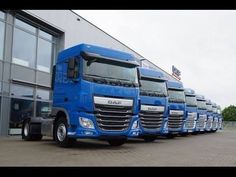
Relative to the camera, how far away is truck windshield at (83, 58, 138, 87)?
1265cm

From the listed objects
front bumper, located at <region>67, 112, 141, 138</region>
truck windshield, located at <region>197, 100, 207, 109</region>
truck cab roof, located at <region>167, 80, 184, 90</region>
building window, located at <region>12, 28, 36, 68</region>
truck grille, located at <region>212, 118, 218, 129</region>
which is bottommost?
front bumper, located at <region>67, 112, 141, 138</region>

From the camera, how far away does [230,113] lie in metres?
106

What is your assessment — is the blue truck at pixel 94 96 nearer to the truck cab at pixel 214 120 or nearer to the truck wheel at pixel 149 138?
the truck wheel at pixel 149 138

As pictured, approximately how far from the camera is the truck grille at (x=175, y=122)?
19391mm

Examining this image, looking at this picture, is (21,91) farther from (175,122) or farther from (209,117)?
(209,117)

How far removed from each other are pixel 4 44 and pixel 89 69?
793 cm

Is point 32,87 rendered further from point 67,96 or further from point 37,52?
point 67,96

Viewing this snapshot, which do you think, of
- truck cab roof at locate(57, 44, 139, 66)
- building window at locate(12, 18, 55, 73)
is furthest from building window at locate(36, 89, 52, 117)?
truck cab roof at locate(57, 44, 139, 66)

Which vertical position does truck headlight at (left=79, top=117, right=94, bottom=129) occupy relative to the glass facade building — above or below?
below

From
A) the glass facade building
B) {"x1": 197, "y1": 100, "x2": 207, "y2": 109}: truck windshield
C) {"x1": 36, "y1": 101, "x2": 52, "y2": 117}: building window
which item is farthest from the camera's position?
{"x1": 197, "y1": 100, "x2": 207, "y2": 109}: truck windshield

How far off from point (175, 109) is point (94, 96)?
Answer: 8.09m

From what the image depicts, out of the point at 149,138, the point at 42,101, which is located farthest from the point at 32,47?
the point at 149,138

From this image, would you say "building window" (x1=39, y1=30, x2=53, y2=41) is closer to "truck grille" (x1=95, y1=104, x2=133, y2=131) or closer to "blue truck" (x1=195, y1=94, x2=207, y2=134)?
"blue truck" (x1=195, y1=94, x2=207, y2=134)
